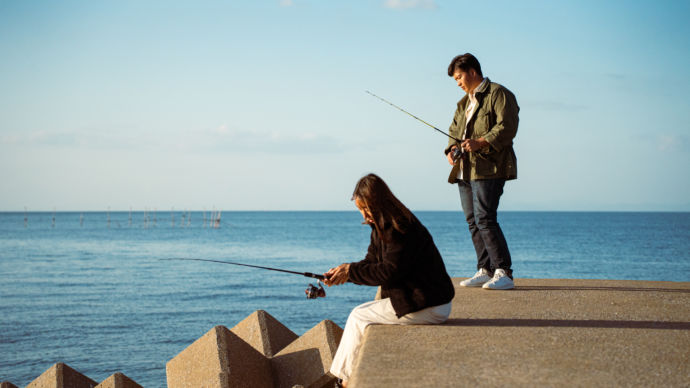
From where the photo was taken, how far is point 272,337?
4805 mm

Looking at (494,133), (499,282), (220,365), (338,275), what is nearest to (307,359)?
(220,365)

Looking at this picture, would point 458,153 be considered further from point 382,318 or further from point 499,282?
point 382,318

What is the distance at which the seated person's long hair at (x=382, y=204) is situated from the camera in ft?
10.7

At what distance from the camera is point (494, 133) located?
472 centimetres

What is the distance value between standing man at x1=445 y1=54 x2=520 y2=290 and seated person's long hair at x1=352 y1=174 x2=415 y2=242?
1.65m

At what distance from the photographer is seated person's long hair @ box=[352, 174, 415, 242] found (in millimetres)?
3250

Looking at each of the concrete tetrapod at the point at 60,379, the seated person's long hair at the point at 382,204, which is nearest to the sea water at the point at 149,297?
the concrete tetrapod at the point at 60,379

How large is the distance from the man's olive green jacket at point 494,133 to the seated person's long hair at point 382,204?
5.54 feet

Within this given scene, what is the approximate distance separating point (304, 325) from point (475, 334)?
485 inches

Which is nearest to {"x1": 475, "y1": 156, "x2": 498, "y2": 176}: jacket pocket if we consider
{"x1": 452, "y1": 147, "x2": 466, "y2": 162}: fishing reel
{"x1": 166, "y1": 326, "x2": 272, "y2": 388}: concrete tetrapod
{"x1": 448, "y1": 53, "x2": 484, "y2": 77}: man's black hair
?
{"x1": 452, "y1": 147, "x2": 466, "y2": 162}: fishing reel

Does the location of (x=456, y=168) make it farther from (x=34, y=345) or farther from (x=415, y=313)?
(x=34, y=345)

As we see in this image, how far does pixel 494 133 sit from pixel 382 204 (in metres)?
1.82

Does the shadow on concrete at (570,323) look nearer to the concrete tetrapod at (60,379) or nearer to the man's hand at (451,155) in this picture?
the man's hand at (451,155)

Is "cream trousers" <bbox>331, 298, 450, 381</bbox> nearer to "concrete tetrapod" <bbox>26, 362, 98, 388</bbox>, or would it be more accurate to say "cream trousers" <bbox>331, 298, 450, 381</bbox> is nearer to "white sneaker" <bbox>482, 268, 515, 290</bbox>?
"white sneaker" <bbox>482, 268, 515, 290</bbox>
